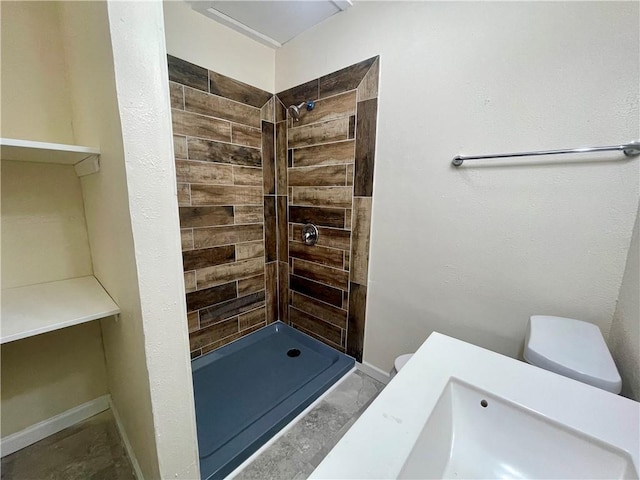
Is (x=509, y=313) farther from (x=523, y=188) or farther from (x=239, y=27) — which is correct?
(x=239, y=27)

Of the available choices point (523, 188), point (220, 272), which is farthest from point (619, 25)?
point (220, 272)

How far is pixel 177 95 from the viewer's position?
5.32ft

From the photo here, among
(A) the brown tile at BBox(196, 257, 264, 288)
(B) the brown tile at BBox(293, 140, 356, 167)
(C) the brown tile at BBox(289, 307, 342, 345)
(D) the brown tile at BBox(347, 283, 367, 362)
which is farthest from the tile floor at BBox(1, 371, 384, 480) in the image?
(B) the brown tile at BBox(293, 140, 356, 167)

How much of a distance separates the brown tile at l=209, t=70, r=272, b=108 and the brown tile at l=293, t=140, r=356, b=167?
0.48 m

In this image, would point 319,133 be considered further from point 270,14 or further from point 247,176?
point 270,14

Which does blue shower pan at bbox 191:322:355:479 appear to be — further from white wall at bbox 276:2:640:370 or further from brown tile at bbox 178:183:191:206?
brown tile at bbox 178:183:191:206

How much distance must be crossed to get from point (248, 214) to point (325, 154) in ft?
2.48

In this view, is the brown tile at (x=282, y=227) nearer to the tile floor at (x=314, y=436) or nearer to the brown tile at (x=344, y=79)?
the brown tile at (x=344, y=79)

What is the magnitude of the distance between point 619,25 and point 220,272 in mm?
2303

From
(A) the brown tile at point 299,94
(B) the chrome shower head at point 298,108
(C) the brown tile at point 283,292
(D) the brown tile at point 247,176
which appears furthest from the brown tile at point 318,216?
(A) the brown tile at point 299,94

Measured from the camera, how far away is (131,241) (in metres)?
0.77

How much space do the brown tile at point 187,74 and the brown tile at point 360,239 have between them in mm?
1246

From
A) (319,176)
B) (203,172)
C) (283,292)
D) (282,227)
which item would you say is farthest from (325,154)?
(283,292)

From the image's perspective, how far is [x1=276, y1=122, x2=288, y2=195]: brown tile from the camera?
6.95 feet
